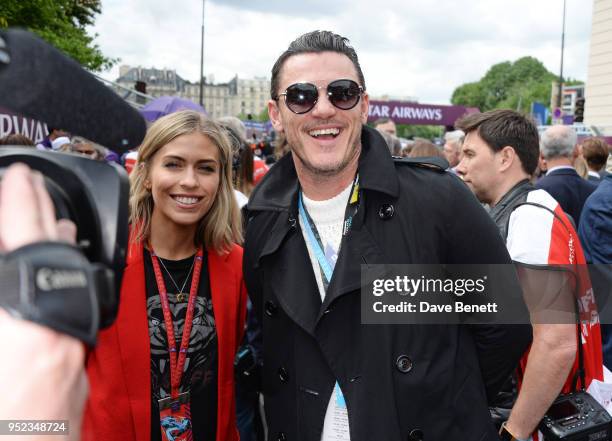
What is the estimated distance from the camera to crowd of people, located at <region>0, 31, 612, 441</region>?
188 centimetres

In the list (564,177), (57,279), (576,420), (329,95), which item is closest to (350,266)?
(329,95)

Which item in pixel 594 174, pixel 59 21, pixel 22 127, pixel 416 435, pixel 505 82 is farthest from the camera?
pixel 505 82

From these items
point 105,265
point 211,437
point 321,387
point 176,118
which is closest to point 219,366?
point 211,437

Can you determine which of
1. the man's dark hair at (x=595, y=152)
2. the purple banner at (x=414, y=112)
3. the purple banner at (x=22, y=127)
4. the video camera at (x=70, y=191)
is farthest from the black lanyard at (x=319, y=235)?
the purple banner at (x=414, y=112)

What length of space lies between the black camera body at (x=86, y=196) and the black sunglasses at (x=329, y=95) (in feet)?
4.79

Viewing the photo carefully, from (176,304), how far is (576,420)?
1972mm

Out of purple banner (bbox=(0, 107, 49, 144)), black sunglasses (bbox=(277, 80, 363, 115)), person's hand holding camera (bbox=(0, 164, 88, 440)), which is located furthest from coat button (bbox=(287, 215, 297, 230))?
purple banner (bbox=(0, 107, 49, 144))

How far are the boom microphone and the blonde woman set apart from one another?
60.4 inches

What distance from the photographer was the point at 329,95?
217 centimetres

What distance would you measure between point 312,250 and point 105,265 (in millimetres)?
1319

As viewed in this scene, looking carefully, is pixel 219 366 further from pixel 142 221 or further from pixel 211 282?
pixel 142 221

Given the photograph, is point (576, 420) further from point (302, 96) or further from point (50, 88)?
point (50, 88)

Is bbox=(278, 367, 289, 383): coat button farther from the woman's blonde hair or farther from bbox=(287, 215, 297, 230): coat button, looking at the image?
the woman's blonde hair

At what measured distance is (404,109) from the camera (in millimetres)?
22438
